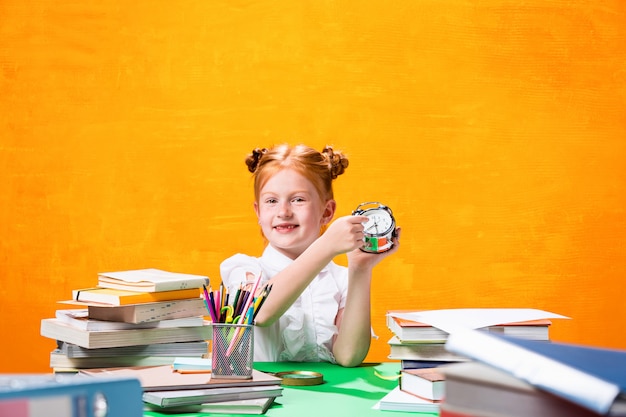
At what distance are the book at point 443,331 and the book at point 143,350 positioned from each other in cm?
42

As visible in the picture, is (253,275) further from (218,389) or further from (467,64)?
(467,64)

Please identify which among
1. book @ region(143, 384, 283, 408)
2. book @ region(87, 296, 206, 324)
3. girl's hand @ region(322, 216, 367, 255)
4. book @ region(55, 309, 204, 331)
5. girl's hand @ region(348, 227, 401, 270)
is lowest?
book @ region(143, 384, 283, 408)

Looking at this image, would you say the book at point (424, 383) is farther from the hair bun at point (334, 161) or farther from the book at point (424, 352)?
the hair bun at point (334, 161)

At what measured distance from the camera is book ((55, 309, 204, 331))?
144cm

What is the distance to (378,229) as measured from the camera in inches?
70.7

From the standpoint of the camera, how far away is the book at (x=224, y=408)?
120cm

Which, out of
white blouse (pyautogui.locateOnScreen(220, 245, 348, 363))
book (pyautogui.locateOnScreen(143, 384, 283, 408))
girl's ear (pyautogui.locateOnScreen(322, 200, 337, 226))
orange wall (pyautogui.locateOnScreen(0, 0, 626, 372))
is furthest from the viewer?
orange wall (pyautogui.locateOnScreen(0, 0, 626, 372))

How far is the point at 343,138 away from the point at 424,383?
1.82m

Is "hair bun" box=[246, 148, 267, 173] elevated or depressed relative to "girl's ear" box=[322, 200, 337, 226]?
elevated

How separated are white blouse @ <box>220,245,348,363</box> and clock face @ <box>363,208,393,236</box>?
0.33 m

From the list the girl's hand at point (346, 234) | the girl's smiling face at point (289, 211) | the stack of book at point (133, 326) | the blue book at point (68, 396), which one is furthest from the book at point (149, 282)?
the blue book at point (68, 396)

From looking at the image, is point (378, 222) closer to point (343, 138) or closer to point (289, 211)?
point (289, 211)

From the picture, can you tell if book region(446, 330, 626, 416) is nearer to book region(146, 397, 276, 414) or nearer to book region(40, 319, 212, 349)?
book region(146, 397, 276, 414)

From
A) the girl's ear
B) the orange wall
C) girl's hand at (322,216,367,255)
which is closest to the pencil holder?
girl's hand at (322,216,367,255)
